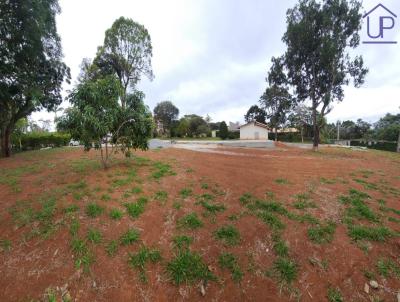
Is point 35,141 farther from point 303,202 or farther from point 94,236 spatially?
point 303,202

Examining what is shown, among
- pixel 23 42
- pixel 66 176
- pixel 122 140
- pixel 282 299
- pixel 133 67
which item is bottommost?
pixel 282 299

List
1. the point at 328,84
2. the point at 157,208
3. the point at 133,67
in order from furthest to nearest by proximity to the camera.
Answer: the point at 133,67, the point at 328,84, the point at 157,208

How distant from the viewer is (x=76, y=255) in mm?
3365

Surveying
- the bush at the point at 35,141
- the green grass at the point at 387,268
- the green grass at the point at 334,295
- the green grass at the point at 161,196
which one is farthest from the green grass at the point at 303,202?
the bush at the point at 35,141

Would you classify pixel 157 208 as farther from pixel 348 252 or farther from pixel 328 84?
pixel 328 84

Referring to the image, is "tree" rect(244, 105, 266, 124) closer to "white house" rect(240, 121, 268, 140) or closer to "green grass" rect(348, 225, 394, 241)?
"white house" rect(240, 121, 268, 140)

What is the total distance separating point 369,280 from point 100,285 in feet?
12.4

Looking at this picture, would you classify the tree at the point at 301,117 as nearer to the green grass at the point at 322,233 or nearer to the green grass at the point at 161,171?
the green grass at the point at 161,171

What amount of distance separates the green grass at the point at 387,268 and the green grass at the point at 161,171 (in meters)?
5.14

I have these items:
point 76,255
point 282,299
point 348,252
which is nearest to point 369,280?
point 348,252

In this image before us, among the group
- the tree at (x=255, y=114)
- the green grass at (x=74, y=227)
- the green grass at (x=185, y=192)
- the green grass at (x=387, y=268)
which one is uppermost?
the tree at (x=255, y=114)

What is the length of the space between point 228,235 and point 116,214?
2.26 meters

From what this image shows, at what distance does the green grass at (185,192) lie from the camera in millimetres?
5254

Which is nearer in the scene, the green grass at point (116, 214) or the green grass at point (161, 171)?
the green grass at point (116, 214)
